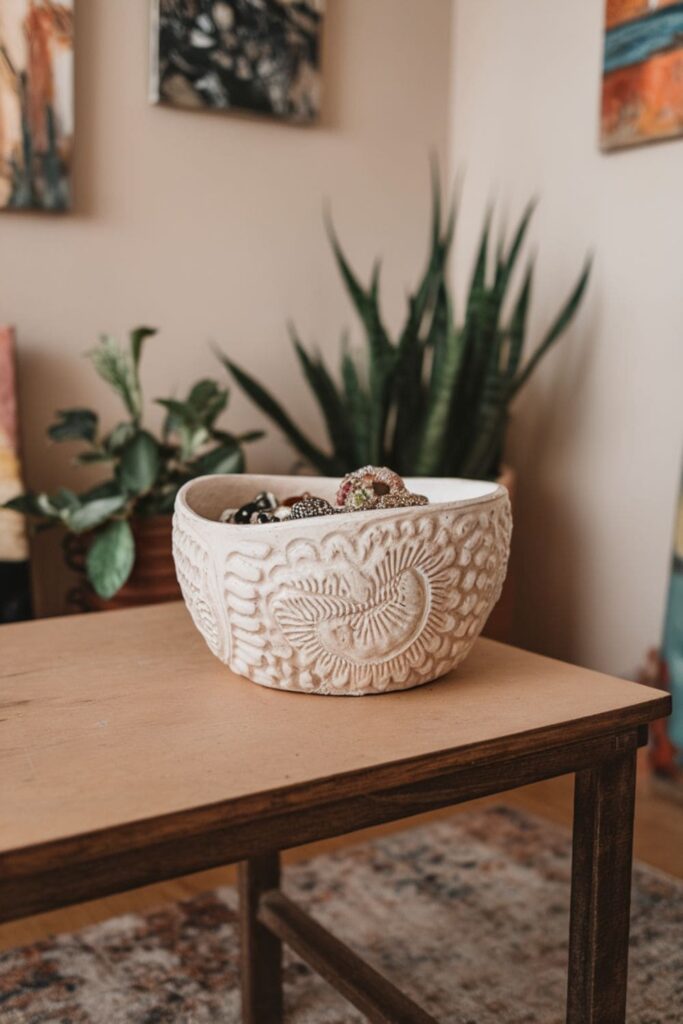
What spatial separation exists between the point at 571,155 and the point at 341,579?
1747mm

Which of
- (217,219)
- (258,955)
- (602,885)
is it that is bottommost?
(258,955)

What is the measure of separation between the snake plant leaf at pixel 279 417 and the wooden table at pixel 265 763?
1.15 meters

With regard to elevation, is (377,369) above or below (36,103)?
below

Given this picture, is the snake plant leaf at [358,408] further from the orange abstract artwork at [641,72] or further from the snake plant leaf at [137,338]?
the orange abstract artwork at [641,72]

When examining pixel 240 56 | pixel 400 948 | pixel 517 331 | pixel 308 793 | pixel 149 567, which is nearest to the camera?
pixel 308 793

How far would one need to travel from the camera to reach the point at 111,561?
1766 mm

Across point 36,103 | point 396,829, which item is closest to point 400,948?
point 396,829

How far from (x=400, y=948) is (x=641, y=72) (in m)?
1.70

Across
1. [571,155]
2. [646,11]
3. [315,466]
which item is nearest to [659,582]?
[315,466]

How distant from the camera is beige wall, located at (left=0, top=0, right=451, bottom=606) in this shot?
82.0 inches

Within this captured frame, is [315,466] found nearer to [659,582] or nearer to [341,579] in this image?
[659,582]

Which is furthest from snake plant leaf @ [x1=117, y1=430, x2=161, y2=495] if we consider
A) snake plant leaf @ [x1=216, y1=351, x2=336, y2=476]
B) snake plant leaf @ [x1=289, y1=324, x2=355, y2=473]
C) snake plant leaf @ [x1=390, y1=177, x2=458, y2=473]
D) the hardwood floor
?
the hardwood floor

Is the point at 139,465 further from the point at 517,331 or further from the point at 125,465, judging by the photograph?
the point at 517,331

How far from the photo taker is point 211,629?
0.84 meters
